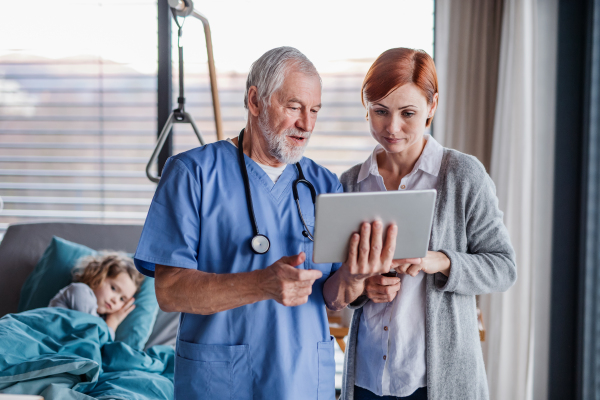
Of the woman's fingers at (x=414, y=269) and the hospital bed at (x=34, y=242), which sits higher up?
the woman's fingers at (x=414, y=269)

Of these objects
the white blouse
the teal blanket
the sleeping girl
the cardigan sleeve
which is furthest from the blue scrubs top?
the sleeping girl

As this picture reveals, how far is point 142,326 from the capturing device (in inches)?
74.7

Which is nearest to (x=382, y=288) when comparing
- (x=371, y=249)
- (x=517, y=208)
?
(x=371, y=249)

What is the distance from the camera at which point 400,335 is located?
113 centimetres

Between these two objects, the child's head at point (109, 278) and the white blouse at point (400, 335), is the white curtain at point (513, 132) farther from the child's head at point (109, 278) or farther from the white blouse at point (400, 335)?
the child's head at point (109, 278)

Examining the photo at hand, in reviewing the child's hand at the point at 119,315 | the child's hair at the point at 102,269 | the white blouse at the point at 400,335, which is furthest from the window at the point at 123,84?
the white blouse at the point at 400,335

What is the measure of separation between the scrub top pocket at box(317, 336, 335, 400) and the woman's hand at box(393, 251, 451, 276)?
277 millimetres

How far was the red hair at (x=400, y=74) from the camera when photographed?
1.12 metres

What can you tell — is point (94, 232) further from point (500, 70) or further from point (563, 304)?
point (563, 304)

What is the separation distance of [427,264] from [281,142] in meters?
0.46

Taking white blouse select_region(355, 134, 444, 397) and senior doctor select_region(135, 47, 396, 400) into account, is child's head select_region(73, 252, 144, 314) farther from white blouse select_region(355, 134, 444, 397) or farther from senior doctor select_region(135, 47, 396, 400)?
white blouse select_region(355, 134, 444, 397)

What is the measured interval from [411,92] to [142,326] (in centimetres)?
146

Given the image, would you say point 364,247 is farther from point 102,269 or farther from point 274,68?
point 102,269

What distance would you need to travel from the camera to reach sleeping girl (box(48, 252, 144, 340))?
185cm
